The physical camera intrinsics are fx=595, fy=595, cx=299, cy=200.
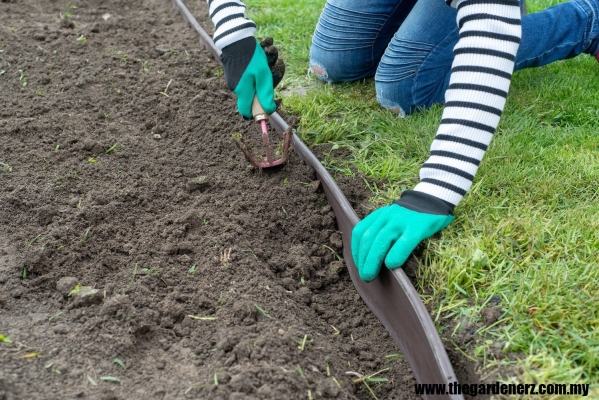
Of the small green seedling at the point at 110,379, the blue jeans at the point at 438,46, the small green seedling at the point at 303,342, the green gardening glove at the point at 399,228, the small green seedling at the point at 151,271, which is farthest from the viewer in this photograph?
the blue jeans at the point at 438,46

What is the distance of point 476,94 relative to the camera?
79.6 inches

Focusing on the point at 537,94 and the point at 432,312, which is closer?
the point at 432,312

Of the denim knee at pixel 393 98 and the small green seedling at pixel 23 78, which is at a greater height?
the denim knee at pixel 393 98

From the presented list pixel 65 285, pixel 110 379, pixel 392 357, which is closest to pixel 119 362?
pixel 110 379

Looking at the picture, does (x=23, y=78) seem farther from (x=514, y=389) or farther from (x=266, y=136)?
(x=514, y=389)

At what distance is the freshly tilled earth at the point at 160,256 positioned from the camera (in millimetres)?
1792

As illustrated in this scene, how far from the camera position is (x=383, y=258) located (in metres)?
2.02

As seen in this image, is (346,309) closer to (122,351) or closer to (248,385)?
(248,385)

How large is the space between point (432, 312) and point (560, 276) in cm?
43

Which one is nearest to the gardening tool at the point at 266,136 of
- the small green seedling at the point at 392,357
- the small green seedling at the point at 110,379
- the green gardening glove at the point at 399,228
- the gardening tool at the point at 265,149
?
the gardening tool at the point at 265,149

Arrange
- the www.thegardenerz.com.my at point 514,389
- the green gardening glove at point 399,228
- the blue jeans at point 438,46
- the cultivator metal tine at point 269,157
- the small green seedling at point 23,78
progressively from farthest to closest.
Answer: the small green seedling at point 23,78 < the blue jeans at point 438,46 < the cultivator metal tine at point 269,157 < the green gardening glove at point 399,228 < the www.thegardenerz.com.my at point 514,389

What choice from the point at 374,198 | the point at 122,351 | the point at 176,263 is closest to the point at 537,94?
the point at 374,198

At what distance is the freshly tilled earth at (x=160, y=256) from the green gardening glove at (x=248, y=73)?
344 mm

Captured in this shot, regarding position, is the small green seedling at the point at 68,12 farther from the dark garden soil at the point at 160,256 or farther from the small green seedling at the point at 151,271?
the small green seedling at the point at 151,271
